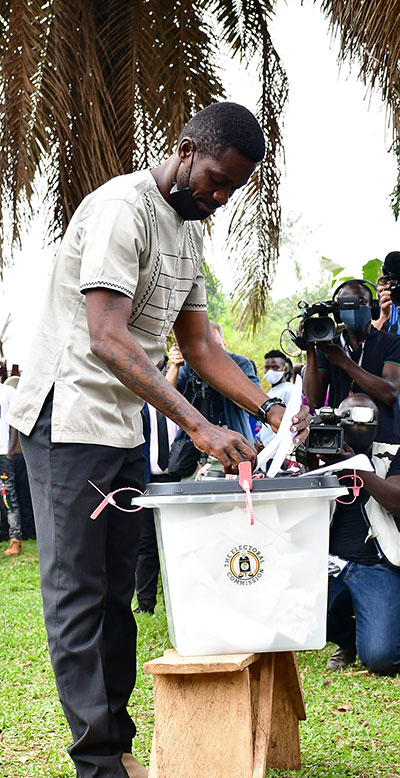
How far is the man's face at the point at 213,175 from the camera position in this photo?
2.31m

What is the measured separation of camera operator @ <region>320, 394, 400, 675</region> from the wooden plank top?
1780 millimetres

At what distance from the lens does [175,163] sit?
2.41 m

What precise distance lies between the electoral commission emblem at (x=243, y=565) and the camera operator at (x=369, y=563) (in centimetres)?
172

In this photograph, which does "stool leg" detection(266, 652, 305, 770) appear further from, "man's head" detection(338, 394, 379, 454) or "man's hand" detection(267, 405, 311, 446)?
"man's head" detection(338, 394, 379, 454)

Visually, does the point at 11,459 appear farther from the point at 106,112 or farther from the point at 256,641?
the point at 256,641

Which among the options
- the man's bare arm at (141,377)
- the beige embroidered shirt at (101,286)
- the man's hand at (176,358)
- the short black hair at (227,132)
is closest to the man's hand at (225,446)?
the man's bare arm at (141,377)

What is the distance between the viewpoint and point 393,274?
5.30 metres

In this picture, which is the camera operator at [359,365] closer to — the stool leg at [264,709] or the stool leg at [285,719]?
the stool leg at [285,719]

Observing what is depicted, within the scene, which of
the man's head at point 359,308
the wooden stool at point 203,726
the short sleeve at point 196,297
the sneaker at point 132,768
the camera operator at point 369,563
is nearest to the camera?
the wooden stool at point 203,726

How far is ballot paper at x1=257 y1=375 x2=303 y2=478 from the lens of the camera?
2.29 meters

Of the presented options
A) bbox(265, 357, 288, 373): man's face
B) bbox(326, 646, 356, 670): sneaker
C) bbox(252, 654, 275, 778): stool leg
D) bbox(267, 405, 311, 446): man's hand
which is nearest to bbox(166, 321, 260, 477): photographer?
bbox(326, 646, 356, 670): sneaker

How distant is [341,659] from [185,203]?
106 inches

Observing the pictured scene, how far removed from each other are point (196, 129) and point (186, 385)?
329cm

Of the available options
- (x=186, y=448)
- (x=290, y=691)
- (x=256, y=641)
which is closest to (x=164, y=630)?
(x=186, y=448)
